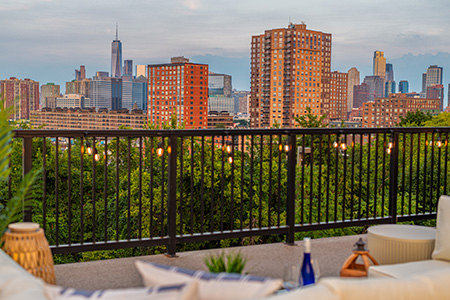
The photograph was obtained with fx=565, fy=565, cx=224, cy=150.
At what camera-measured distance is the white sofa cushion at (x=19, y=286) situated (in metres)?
1.54

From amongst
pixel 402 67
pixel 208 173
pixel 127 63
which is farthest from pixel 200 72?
pixel 208 173

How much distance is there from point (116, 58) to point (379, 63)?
870 inches

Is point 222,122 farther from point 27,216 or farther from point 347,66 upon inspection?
point 27,216

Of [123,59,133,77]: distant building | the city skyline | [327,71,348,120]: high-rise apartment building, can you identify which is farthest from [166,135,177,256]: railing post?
[327,71,348,120]: high-rise apartment building

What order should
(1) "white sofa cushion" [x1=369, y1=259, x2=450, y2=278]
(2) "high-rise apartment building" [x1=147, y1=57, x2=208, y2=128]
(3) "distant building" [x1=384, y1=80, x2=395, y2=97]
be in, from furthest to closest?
(3) "distant building" [x1=384, y1=80, x2=395, y2=97] < (2) "high-rise apartment building" [x1=147, y1=57, x2=208, y2=128] < (1) "white sofa cushion" [x1=369, y1=259, x2=450, y2=278]

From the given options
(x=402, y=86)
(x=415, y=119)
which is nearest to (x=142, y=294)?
(x=415, y=119)

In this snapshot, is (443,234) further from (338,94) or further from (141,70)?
(141,70)

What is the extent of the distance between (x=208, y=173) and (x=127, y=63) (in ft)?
140

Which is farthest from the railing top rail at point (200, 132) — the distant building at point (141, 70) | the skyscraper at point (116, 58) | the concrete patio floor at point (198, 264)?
the distant building at point (141, 70)

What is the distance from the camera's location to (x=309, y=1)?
51969mm

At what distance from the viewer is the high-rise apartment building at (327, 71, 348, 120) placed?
47141 mm

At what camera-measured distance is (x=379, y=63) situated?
47.4 metres

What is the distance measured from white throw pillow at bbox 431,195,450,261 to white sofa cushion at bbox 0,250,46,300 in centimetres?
218

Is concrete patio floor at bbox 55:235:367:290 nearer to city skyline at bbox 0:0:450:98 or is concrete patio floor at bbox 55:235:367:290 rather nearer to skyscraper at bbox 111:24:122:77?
city skyline at bbox 0:0:450:98
